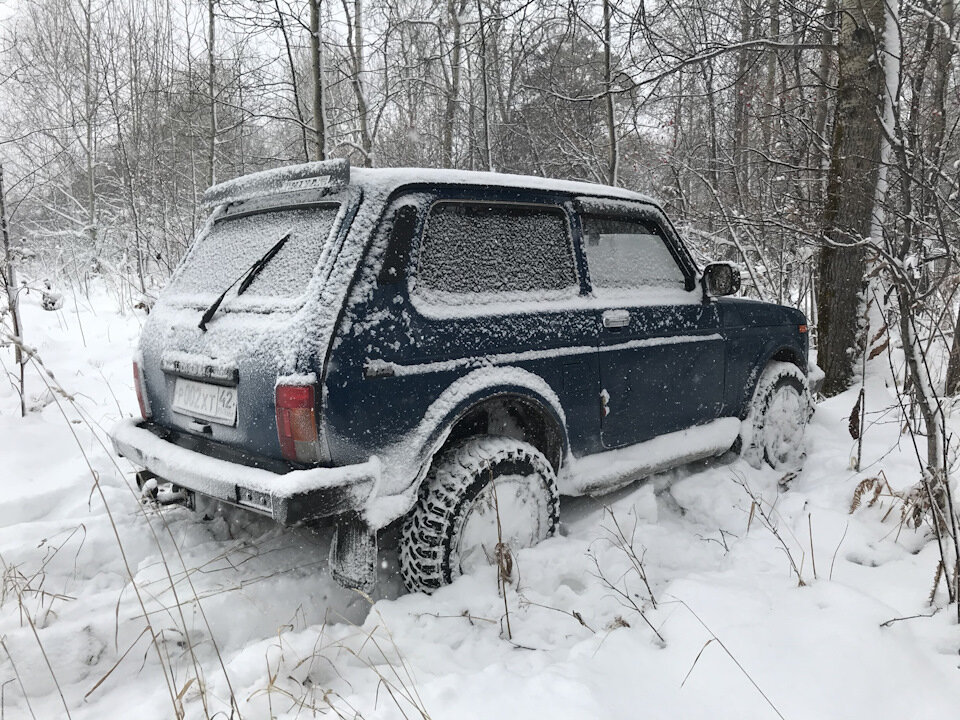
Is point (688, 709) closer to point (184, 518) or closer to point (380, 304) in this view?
point (380, 304)

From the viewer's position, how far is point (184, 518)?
10.6ft

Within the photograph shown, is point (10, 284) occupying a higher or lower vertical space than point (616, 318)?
higher

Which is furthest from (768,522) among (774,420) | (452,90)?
(452,90)

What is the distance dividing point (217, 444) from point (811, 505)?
296 centimetres

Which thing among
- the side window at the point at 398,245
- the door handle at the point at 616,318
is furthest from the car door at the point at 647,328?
the side window at the point at 398,245

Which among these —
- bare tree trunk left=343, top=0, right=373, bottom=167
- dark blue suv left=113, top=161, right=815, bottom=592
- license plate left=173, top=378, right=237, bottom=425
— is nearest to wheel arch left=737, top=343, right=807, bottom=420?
dark blue suv left=113, top=161, right=815, bottom=592

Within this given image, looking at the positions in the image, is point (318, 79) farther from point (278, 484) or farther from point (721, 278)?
point (278, 484)

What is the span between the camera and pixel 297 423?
219cm

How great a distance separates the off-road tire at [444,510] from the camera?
2.46 metres

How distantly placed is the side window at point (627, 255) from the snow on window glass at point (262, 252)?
1385 millimetres

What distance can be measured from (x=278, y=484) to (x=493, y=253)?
1352 millimetres

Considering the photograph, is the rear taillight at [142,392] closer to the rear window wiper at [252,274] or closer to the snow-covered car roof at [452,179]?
the rear window wiper at [252,274]

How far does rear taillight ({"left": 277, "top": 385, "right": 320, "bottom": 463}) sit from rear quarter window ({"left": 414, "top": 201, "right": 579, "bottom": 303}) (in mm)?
622

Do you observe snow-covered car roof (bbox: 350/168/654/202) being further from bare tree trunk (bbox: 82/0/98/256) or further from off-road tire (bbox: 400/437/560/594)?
bare tree trunk (bbox: 82/0/98/256)
